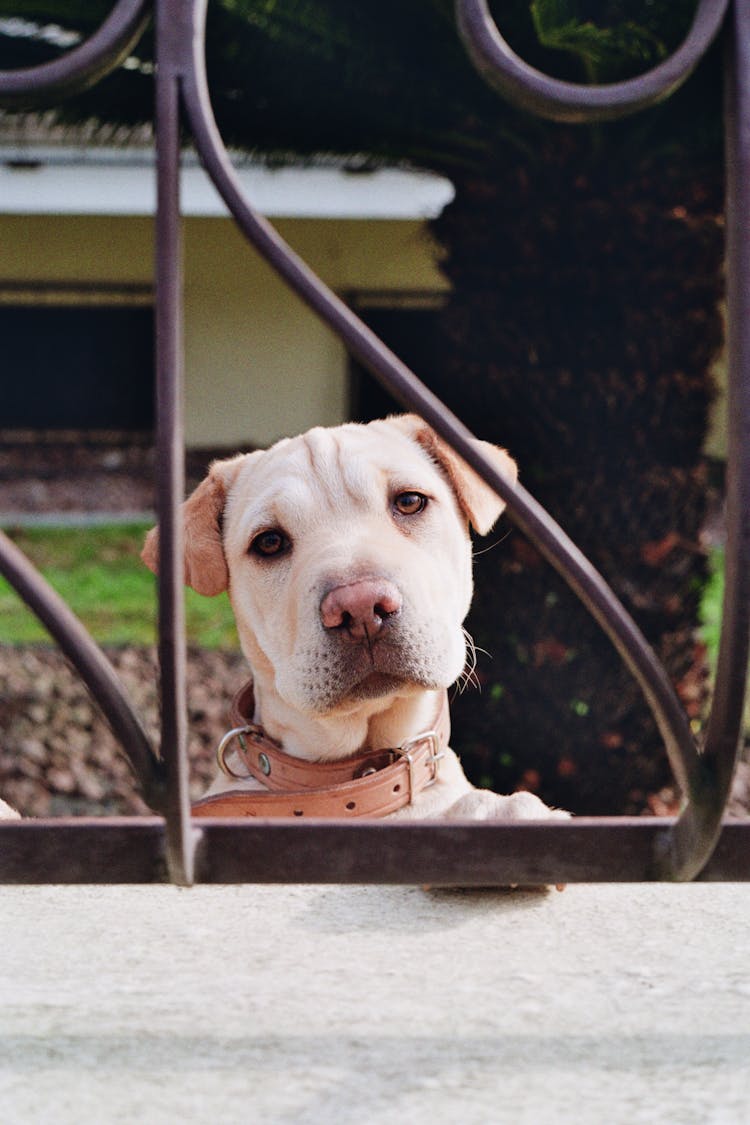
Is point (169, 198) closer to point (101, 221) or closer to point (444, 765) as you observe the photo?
point (444, 765)

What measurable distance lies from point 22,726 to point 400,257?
8567mm

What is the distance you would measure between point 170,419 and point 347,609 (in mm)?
731

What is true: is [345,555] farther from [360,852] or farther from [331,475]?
[360,852]

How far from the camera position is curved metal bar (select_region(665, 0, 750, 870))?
129cm

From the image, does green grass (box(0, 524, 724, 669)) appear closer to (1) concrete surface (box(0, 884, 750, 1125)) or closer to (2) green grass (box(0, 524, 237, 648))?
(2) green grass (box(0, 524, 237, 648))

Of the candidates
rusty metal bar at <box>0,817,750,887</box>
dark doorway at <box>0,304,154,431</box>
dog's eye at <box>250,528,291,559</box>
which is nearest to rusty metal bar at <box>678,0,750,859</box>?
rusty metal bar at <box>0,817,750,887</box>

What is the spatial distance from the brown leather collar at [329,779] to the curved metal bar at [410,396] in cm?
88

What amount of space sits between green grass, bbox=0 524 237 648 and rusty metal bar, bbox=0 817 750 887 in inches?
249

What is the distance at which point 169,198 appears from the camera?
52.3 inches

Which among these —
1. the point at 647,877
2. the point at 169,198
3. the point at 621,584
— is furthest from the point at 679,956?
the point at 621,584

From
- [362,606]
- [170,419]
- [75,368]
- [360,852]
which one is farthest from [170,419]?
[75,368]

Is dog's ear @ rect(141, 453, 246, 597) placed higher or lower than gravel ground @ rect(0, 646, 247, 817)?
higher

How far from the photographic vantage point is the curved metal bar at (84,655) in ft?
4.18

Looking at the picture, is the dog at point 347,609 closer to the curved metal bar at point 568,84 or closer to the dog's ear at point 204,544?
the dog's ear at point 204,544
